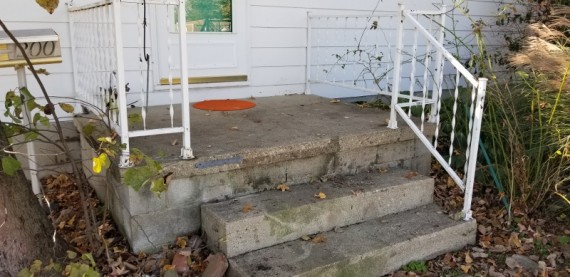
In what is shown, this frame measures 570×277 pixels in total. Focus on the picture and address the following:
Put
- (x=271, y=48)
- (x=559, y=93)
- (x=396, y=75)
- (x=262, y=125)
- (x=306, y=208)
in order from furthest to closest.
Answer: (x=271, y=48), (x=262, y=125), (x=396, y=75), (x=559, y=93), (x=306, y=208)

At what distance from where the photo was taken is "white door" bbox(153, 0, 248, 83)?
458cm

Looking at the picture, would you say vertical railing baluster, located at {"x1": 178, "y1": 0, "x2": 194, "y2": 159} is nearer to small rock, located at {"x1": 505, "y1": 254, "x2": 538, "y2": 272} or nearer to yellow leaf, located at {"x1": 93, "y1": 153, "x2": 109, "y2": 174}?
yellow leaf, located at {"x1": 93, "y1": 153, "x2": 109, "y2": 174}

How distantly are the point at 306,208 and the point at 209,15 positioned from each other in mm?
2547

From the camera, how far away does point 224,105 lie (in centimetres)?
448

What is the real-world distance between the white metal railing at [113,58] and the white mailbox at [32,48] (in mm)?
321

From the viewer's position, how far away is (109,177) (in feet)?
9.86

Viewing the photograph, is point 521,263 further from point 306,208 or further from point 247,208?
point 247,208

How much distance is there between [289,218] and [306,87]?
Answer: 2.70 meters

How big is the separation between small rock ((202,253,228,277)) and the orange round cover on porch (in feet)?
6.35

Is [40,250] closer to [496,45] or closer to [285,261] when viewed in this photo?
[285,261]

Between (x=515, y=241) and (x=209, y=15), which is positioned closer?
(x=515, y=241)

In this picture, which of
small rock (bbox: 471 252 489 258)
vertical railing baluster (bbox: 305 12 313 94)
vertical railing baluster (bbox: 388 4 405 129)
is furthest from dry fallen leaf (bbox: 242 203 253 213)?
vertical railing baluster (bbox: 305 12 313 94)

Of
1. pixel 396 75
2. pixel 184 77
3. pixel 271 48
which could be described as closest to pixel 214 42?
pixel 271 48

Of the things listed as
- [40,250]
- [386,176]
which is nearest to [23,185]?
[40,250]
